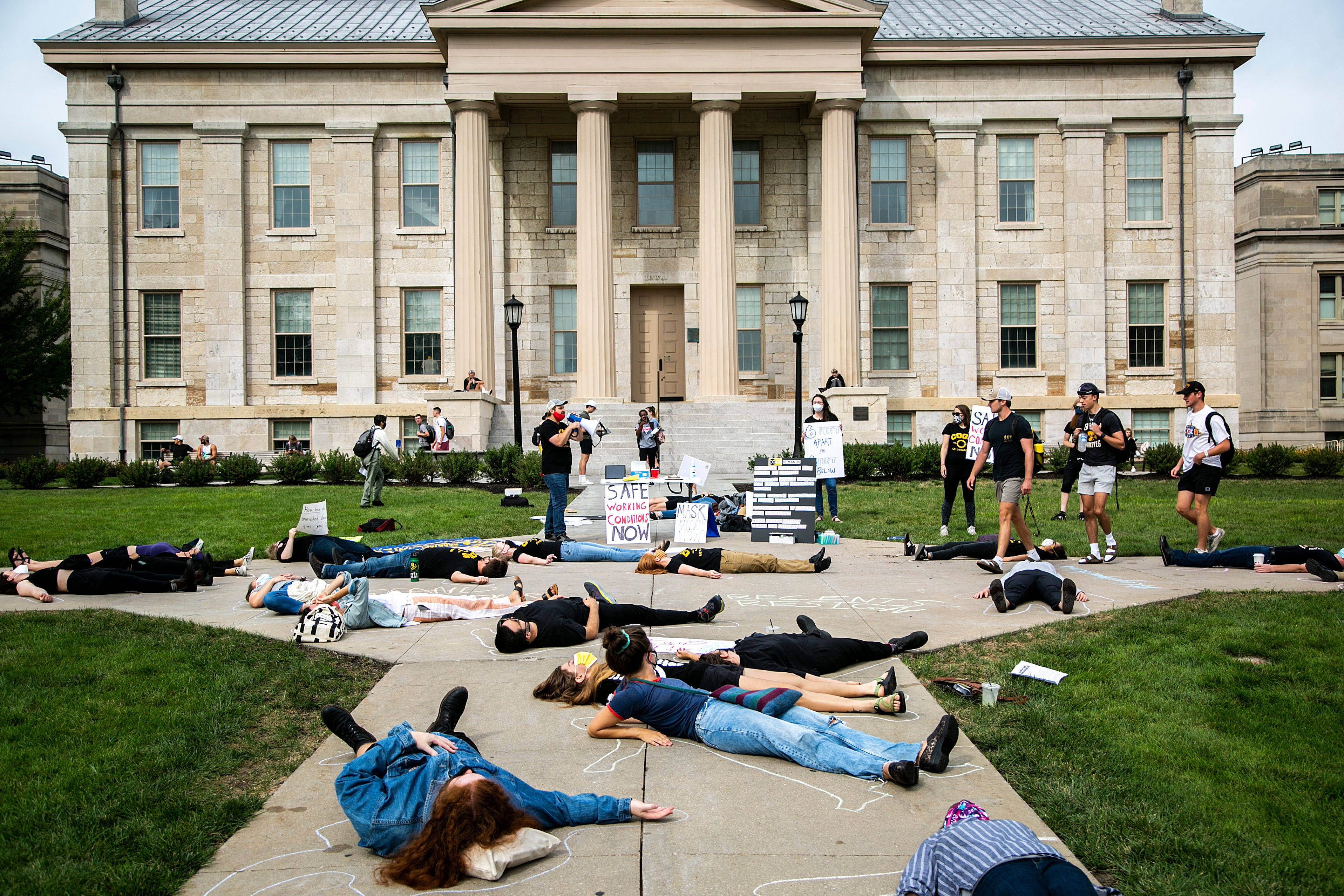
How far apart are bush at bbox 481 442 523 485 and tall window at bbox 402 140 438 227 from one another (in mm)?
12824

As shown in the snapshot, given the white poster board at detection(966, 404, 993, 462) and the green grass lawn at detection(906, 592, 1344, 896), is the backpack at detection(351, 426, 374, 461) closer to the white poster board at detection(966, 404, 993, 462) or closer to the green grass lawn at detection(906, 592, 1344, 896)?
the white poster board at detection(966, 404, 993, 462)

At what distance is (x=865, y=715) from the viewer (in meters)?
6.00

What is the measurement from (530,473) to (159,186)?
797 inches

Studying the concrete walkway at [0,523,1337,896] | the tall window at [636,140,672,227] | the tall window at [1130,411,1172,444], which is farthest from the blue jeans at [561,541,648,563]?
the tall window at [1130,411,1172,444]

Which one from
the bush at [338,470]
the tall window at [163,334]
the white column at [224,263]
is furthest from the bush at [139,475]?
the tall window at [163,334]

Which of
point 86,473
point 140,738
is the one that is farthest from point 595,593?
point 86,473

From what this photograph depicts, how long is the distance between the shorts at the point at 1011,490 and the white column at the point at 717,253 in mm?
18380

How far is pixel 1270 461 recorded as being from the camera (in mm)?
24484

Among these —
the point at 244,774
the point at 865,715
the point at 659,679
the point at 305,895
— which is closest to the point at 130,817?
the point at 244,774

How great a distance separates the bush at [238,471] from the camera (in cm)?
2409

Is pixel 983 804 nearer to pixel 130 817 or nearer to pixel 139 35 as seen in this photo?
pixel 130 817

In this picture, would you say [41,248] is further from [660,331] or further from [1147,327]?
[1147,327]

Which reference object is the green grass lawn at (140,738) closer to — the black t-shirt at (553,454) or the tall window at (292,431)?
the black t-shirt at (553,454)

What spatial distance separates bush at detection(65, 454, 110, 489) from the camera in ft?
78.2
